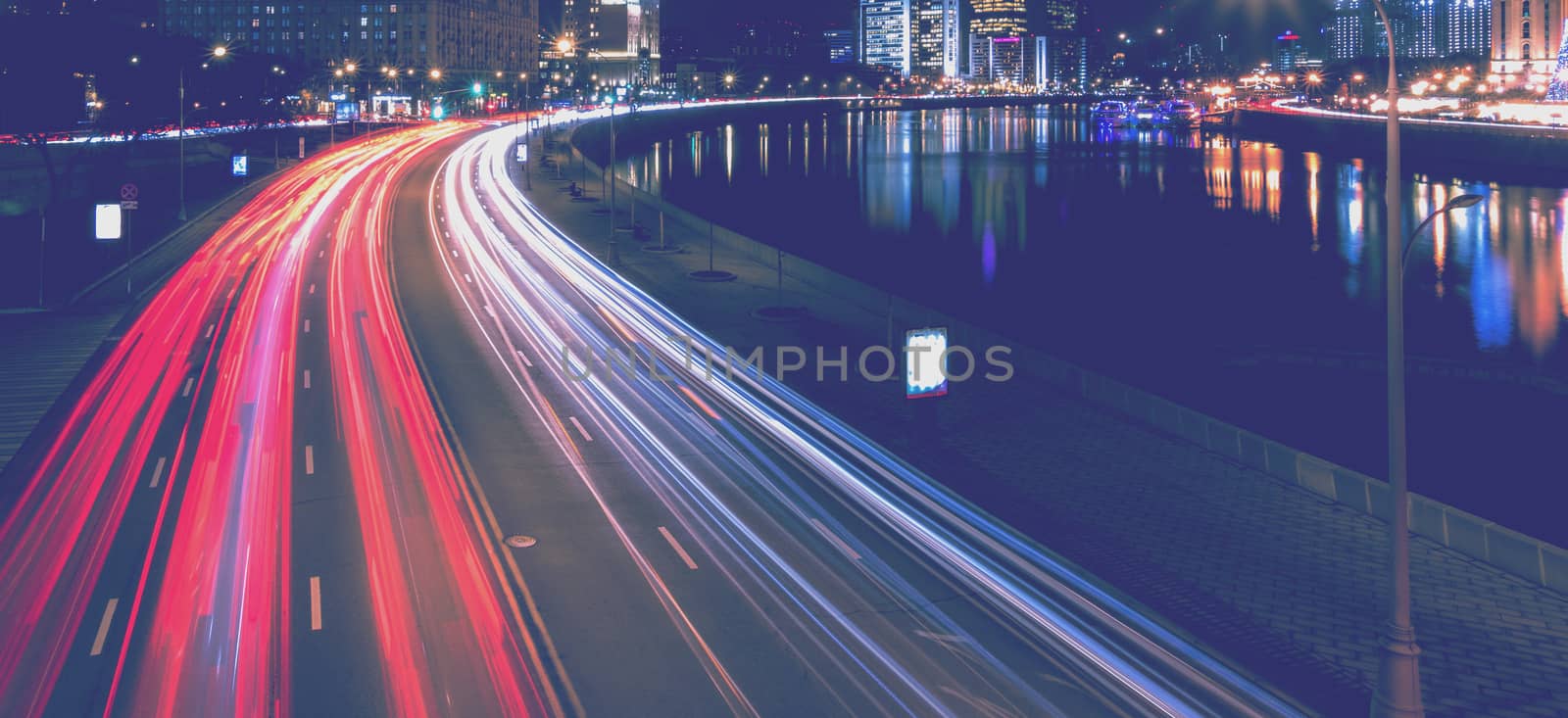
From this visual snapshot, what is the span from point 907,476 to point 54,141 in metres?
68.6

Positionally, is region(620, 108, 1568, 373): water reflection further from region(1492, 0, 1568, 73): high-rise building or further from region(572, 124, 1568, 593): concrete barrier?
region(1492, 0, 1568, 73): high-rise building

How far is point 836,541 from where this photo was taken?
666 inches

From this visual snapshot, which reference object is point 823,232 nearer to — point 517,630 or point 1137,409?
point 1137,409

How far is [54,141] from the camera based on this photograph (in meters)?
69.9

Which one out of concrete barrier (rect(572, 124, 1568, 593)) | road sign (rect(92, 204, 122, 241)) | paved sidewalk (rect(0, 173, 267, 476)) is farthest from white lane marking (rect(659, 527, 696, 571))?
road sign (rect(92, 204, 122, 241))

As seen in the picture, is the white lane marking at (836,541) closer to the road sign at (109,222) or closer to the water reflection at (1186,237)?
the road sign at (109,222)

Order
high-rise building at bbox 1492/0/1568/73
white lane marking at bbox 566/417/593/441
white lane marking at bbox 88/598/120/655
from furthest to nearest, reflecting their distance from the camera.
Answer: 1. high-rise building at bbox 1492/0/1568/73
2. white lane marking at bbox 566/417/593/441
3. white lane marking at bbox 88/598/120/655

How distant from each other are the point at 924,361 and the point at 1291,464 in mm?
6660

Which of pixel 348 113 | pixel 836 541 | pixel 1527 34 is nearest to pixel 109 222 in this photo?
pixel 836 541

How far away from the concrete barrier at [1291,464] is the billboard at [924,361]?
4633 mm

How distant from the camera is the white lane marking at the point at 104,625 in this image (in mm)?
13087

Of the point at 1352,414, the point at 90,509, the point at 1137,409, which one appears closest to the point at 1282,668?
the point at 1137,409

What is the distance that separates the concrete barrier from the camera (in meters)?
15.8

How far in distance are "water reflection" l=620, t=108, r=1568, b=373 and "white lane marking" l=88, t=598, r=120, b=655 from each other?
1595 inches
